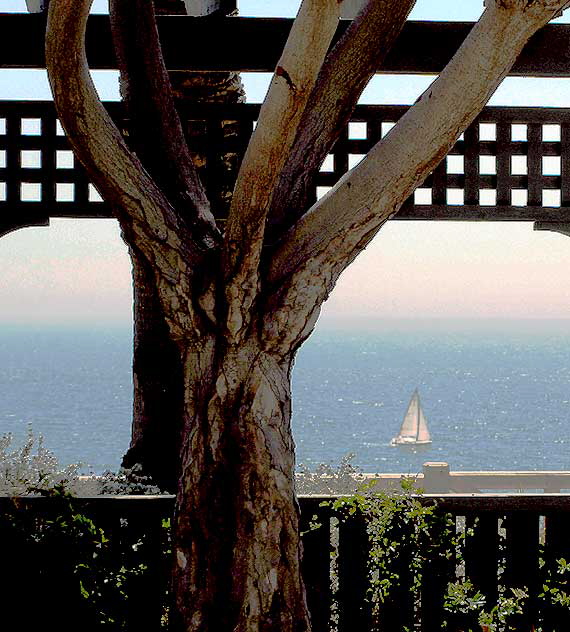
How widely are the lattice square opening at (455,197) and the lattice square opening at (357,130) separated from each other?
1.35 ft

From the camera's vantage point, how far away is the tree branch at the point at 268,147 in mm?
2438

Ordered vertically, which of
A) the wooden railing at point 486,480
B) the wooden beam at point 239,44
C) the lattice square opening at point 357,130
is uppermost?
the wooden beam at point 239,44

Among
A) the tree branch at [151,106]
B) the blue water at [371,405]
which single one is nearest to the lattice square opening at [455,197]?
the tree branch at [151,106]

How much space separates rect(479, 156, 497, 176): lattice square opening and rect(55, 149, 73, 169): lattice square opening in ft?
5.41

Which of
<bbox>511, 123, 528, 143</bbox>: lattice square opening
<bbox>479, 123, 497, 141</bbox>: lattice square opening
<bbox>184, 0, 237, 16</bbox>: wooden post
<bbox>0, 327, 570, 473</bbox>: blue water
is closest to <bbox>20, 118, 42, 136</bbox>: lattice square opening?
<bbox>184, 0, 237, 16</bbox>: wooden post

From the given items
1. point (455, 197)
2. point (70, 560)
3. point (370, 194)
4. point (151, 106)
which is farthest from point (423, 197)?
point (70, 560)

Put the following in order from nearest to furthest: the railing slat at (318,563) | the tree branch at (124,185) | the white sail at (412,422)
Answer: the tree branch at (124,185) < the railing slat at (318,563) < the white sail at (412,422)

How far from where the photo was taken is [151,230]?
2.82 metres

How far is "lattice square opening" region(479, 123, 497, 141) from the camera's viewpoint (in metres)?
3.85

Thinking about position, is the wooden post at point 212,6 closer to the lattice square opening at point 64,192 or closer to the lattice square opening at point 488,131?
the lattice square opening at point 64,192

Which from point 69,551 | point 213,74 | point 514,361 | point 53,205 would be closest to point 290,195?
point 53,205

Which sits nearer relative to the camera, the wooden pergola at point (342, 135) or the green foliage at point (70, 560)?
the green foliage at point (70, 560)

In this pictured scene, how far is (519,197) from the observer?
153 inches

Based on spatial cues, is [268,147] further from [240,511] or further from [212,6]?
[212,6]
